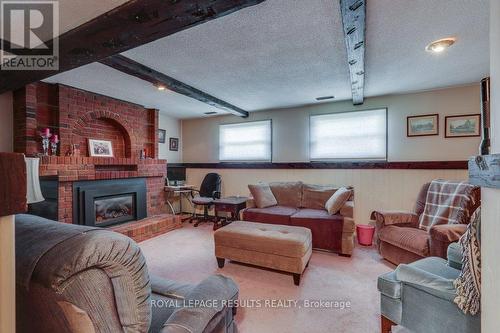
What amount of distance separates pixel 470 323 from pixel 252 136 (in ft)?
13.3

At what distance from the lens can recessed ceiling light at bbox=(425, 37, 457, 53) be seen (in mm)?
2035

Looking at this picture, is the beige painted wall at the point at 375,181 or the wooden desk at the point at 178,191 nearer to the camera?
the beige painted wall at the point at 375,181

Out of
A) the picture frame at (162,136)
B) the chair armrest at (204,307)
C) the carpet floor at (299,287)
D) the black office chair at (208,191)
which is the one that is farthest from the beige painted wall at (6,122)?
the chair armrest at (204,307)

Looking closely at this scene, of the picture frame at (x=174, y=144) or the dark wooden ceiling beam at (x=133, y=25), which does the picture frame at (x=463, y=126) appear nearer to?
the dark wooden ceiling beam at (x=133, y=25)

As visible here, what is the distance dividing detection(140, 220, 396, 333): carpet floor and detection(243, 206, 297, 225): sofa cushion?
2.09ft

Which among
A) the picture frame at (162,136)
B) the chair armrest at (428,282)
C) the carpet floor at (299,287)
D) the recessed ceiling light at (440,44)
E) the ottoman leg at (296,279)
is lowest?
the carpet floor at (299,287)

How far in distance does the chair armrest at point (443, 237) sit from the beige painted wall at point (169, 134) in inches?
188

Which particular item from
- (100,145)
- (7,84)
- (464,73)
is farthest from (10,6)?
(464,73)

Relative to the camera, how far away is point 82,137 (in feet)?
11.8

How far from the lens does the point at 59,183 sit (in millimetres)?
3098

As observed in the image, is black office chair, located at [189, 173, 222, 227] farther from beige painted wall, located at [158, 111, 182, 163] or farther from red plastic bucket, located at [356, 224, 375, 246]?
red plastic bucket, located at [356, 224, 375, 246]

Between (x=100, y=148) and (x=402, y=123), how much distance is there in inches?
192

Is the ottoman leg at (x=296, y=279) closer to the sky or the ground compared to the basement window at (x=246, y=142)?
closer to the ground

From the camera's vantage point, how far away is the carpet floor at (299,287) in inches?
69.4
